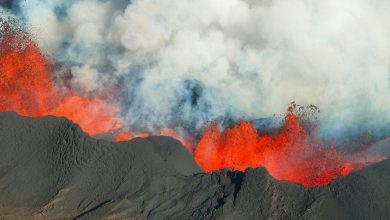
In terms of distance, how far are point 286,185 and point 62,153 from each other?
17.4m

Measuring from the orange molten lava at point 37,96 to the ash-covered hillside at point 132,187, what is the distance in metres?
14.7

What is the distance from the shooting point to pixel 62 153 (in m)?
36.1

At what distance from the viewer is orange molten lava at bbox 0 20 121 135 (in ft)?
174

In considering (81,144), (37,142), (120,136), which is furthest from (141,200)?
(120,136)

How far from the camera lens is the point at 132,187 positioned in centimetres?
3453

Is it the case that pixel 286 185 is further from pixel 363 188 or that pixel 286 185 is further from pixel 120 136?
pixel 120 136

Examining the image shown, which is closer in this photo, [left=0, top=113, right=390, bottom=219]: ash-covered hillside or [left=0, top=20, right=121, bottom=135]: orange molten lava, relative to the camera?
[left=0, top=113, right=390, bottom=219]: ash-covered hillside

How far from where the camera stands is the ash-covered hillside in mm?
31531

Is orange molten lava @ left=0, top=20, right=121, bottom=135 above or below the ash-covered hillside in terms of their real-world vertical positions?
above

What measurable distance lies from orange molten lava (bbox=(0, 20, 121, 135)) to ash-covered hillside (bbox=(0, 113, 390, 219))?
48.1 ft

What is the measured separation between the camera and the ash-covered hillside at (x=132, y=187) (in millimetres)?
31531

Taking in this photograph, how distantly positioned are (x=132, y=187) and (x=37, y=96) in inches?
1020

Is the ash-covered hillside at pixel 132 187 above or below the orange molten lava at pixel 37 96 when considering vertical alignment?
below

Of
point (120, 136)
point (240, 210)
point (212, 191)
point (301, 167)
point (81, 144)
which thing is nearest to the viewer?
point (240, 210)
